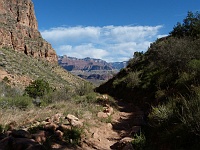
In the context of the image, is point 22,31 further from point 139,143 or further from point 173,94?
point 139,143

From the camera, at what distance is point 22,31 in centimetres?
8031

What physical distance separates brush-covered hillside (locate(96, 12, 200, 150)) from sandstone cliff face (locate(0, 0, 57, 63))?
52844 mm

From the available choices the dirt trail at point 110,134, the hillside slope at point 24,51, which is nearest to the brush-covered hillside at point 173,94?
the dirt trail at point 110,134

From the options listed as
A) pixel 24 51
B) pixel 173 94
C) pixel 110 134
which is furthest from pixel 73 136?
pixel 24 51

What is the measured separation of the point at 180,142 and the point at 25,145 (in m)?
3.39

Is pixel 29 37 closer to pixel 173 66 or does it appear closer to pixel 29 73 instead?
pixel 29 73

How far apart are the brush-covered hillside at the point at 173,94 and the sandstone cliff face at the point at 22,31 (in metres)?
52.8

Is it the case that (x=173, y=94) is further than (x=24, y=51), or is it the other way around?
(x=24, y=51)

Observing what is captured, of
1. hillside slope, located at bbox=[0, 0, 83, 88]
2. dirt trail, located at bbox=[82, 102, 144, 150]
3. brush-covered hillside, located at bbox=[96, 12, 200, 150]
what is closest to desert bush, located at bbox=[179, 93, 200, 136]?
brush-covered hillside, located at bbox=[96, 12, 200, 150]

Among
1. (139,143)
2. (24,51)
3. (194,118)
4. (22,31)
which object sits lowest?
(139,143)

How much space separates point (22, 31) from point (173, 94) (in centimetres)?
7996

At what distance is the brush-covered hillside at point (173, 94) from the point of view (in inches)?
203

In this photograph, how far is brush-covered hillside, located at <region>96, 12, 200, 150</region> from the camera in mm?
5160

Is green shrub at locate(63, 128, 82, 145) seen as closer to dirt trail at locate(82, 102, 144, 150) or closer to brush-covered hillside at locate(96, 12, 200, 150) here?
dirt trail at locate(82, 102, 144, 150)
